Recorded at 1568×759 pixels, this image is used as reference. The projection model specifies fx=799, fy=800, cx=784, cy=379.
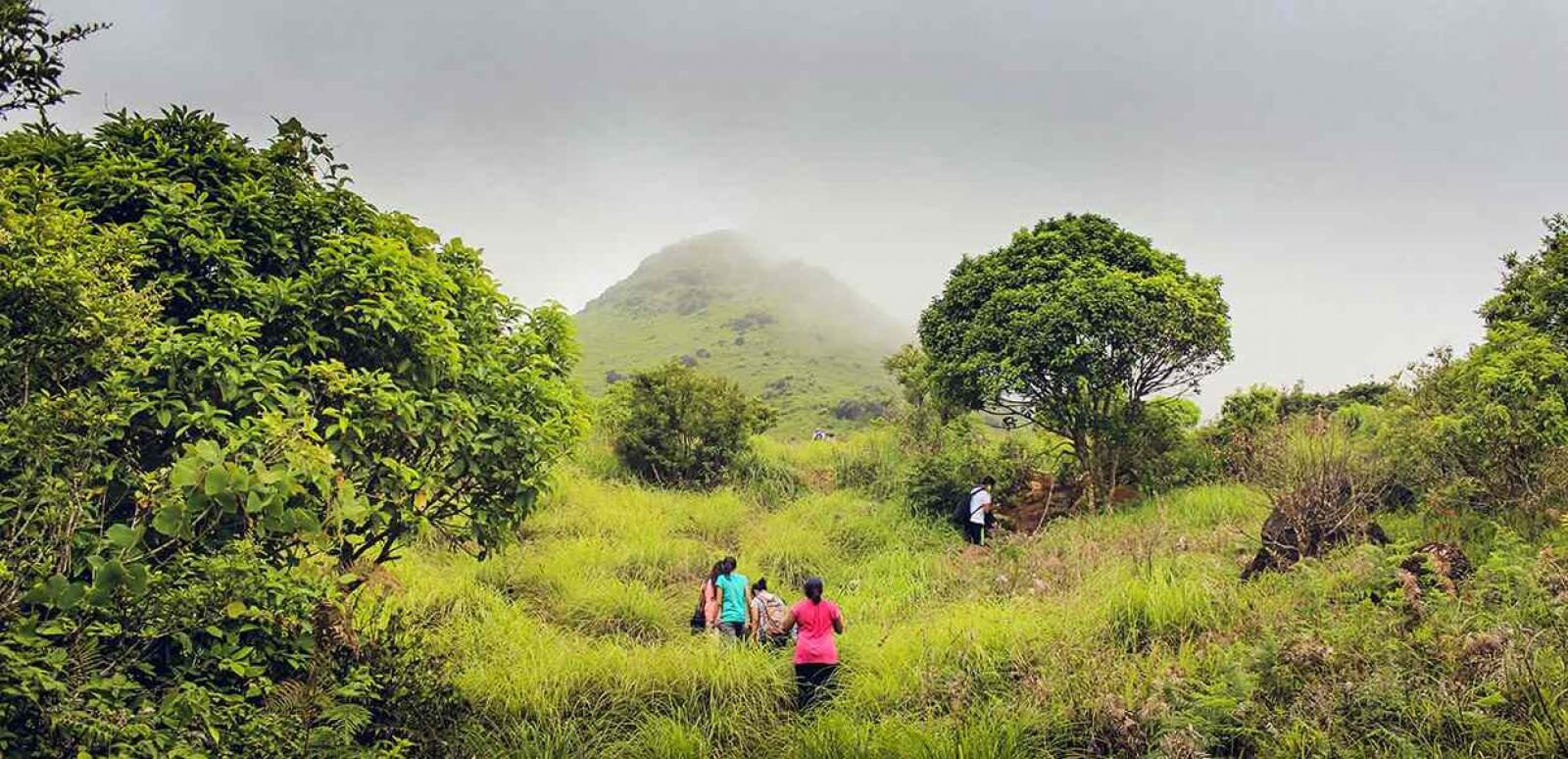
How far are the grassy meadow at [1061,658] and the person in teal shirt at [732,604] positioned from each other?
0.49m

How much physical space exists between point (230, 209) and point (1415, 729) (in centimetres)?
764

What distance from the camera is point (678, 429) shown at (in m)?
18.5

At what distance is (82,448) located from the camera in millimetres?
3186

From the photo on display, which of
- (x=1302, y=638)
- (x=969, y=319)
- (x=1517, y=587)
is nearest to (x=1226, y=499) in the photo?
(x=969, y=319)

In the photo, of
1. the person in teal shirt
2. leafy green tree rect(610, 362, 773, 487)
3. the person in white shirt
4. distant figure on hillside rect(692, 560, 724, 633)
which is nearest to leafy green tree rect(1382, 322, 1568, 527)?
the person in white shirt

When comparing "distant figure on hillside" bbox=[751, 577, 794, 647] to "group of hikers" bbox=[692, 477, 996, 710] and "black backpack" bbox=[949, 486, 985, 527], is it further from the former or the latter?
"black backpack" bbox=[949, 486, 985, 527]

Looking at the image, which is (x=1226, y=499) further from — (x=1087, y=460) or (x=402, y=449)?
(x=402, y=449)

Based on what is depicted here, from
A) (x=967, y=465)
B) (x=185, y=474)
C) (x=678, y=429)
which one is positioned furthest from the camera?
(x=678, y=429)

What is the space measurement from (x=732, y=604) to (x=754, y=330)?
105483 millimetres

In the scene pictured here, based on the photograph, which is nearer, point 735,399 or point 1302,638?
point 1302,638

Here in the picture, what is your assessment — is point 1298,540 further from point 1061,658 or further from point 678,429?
point 678,429

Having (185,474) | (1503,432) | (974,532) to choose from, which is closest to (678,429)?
(974,532)

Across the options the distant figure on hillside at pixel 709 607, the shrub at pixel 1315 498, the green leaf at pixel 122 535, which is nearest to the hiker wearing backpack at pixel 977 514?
the shrub at pixel 1315 498

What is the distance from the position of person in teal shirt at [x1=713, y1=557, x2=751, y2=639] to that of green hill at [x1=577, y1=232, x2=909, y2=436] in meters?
48.2
